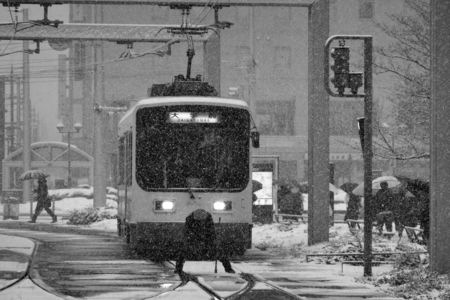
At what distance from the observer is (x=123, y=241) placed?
95.3ft

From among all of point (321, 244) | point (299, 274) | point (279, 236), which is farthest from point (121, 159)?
point (299, 274)

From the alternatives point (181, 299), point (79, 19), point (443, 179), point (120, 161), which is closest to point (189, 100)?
point (120, 161)

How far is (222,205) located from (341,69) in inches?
174

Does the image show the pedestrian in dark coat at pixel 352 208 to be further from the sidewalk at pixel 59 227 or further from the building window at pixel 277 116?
the building window at pixel 277 116

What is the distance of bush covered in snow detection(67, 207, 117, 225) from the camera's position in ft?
132

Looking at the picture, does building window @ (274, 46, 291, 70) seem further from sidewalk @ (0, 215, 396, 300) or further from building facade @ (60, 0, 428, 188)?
sidewalk @ (0, 215, 396, 300)

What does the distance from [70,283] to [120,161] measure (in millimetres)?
10116

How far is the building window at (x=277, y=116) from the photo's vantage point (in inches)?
3280

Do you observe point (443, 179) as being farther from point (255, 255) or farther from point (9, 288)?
point (255, 255)

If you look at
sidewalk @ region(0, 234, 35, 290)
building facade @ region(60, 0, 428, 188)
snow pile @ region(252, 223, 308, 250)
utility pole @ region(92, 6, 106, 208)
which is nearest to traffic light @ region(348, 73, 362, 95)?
sidewalk @ region(0, 234, 35, 290)

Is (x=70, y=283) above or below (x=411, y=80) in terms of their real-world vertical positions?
below

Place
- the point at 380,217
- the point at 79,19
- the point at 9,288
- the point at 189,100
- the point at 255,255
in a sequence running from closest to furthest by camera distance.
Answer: the point at 9,288 < the point at 189,100 < the point at 255,255 < the point at 380,217 < the point at 79,19

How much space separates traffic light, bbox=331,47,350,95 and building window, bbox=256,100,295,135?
213ft

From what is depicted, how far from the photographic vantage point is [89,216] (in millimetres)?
40812
